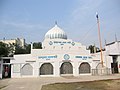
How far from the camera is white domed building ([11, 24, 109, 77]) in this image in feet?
97.1

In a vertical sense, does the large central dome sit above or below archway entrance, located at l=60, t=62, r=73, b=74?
above

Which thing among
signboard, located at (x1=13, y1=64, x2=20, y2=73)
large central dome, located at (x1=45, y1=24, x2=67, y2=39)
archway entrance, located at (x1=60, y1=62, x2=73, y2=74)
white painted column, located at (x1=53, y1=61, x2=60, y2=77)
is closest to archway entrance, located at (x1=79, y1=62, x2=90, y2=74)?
archway entrance, located at (x1=60, y1=62, x2=73, y2=74)

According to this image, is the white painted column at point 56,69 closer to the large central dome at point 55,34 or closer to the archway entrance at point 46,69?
the archway entrance at point 46,69

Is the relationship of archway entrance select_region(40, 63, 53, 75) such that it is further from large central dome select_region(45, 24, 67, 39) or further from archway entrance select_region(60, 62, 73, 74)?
large central dome select_region(45, 24, 67, 39)

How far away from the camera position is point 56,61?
30234 mm

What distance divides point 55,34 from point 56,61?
734cm

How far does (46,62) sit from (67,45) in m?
5.20

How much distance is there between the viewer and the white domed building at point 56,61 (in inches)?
1165

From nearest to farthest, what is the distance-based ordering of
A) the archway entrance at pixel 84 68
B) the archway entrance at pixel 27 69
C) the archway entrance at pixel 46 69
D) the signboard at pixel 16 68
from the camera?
the signboard at pixel 16 68 → the archway entrance at pixel 27 69 → the archway entrance at pixel 46 69 → the archway entrance at pixel 84 68

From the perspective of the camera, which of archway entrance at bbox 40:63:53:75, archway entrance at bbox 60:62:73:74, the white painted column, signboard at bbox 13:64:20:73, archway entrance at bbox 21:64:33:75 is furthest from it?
archway entrance at bbox 60:62:73:74

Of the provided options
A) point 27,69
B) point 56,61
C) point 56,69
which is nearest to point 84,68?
point 56,69

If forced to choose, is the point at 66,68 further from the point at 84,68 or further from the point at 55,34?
the point at 55,34

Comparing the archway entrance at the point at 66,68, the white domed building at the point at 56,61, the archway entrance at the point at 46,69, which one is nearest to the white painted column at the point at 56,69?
the white domed building at the point at 56,61

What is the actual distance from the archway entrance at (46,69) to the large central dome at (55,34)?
7255 millimetres
